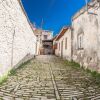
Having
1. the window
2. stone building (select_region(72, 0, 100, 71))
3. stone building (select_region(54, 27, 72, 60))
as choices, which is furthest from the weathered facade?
the window

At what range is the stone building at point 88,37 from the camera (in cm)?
932

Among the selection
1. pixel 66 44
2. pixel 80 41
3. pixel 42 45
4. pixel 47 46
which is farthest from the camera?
pixel 42 45

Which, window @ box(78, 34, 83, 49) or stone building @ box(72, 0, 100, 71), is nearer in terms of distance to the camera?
stone building @ box(72, 0, 100, 71)

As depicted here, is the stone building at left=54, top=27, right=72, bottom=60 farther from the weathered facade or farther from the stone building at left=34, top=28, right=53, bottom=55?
the weathered facade

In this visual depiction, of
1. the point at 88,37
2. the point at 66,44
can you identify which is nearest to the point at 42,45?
the point at 66,44

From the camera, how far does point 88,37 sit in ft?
34.9

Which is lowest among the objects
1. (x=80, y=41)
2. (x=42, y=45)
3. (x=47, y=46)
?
(x=80, y=41)

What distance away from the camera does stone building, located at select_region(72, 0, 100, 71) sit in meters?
9.32

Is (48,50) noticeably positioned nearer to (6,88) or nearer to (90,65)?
(90,65)

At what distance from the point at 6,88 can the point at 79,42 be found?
27.0 ft

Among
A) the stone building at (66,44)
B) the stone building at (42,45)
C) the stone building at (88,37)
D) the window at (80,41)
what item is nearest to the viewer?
the stone building at (88,37)

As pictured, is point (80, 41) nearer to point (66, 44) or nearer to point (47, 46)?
point (66, 44)

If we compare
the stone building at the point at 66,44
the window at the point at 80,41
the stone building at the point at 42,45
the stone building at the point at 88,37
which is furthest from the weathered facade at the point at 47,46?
the window at the point at 80,41

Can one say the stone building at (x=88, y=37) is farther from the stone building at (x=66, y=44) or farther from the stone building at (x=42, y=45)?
the stone building at (x=42, y=45)
